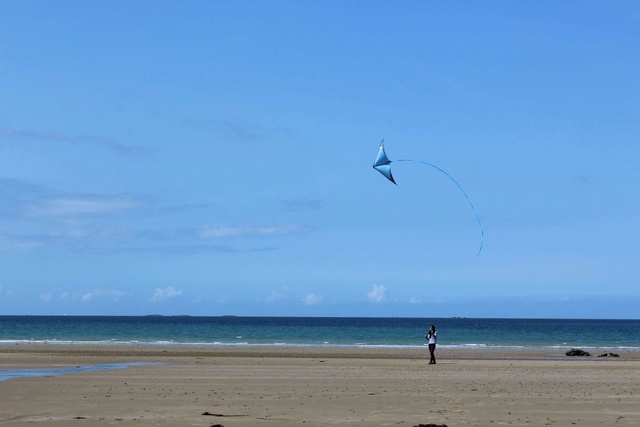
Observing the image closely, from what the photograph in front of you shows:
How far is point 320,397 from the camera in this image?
56.7 feet

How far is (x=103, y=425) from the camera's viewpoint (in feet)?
42.5

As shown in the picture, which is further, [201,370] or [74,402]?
[201,370]

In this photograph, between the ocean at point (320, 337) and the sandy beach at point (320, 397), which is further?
the ocean at point (320, 337)

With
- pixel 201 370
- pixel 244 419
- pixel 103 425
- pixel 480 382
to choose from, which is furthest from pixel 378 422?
pixel 201 370

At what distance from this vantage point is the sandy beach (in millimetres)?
13758

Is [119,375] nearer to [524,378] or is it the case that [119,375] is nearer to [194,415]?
[194,415]

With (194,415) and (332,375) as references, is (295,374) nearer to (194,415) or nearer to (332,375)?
(332,375)

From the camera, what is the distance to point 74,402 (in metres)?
16.1

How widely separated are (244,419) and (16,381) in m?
9.73

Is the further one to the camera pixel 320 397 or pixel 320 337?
pixel 320 337

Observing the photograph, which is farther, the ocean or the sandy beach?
the ocean

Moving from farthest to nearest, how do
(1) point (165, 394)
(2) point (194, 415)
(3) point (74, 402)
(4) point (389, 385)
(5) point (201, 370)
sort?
(5) point (201, 370) → (4) point (389, 385) → (1) point (165, 394) → (3) point (74, 402) → (2) point (194, 415)

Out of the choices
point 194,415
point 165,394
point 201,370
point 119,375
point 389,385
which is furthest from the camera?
point 201,370

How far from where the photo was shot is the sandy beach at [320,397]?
1376 cm
